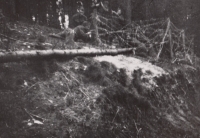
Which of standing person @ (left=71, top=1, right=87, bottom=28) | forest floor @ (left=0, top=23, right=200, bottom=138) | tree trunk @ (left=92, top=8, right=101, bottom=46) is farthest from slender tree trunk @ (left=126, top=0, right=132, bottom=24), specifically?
forest floor @ (left=0, top=23, right=200, bottom=138)

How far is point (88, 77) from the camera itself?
15.7ft

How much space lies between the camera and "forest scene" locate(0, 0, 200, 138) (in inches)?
134

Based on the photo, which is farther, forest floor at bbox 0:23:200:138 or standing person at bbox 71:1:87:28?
standing person at bbox 71:1:87:28

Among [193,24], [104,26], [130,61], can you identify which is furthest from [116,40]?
[193,24]

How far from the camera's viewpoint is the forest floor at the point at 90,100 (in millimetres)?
3211

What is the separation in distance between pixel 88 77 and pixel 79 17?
166 inches

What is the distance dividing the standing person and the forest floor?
6.98 ft

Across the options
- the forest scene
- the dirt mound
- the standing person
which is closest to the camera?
the dirt mound

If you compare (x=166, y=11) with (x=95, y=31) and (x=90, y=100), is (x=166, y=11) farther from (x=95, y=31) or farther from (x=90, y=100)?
(x=90, y=100)

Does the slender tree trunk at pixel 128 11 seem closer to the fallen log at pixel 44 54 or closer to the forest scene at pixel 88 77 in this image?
the forest scene at pixel 88 77

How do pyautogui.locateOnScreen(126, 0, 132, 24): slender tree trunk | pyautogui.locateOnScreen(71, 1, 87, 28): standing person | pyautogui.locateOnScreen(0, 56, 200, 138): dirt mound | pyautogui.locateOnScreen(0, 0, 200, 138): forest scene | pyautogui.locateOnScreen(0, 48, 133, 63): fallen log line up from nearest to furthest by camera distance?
pyautogui.locateOnScreen(0, 56, 200, 138): dirt mound → pyautogui.locateOnScreen(0, 0, 200, 138): forest scene → pyautogui.locateOnScreen(0, 48, 133, 63): fallen log → pyautogui.locateOnScreen(71, 1, 87, 28): standing person → pyautogui.locateOnScreen(126, 0, 132, 24): slender tree trunk

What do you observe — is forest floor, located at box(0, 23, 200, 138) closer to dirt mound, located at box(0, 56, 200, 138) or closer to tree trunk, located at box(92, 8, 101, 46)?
dirt mound, located at box(0, 56, 200, 138)

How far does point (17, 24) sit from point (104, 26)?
3.55 m

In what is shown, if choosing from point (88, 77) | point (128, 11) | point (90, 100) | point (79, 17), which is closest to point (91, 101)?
point (90, 100)
